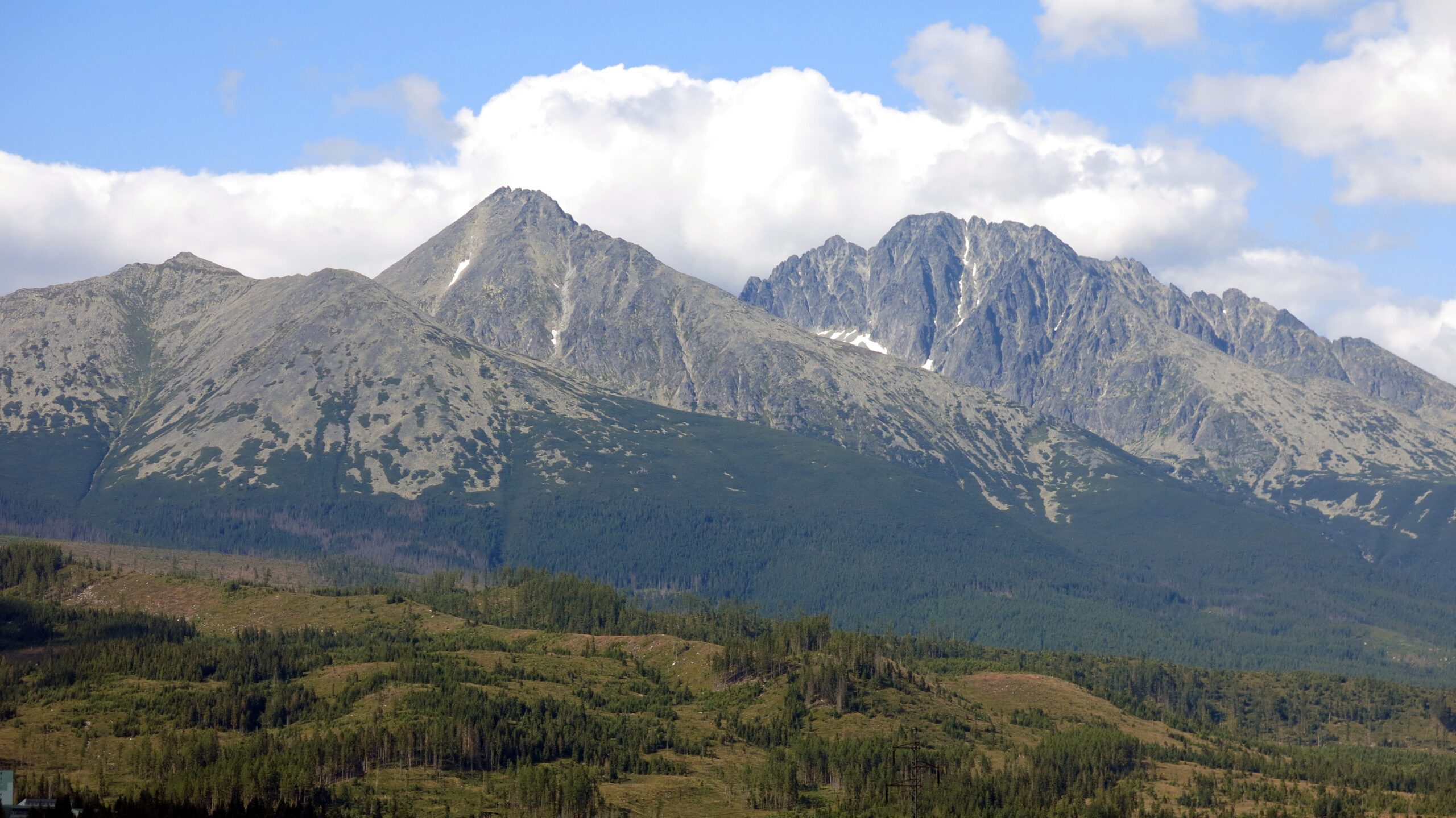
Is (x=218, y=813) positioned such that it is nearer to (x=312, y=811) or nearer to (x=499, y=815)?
(x=312, y=811)

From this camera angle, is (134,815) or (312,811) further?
(312,811)

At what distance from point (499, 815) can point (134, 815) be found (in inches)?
1834

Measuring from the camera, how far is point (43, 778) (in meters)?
194

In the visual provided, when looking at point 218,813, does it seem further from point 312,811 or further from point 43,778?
point 43,778

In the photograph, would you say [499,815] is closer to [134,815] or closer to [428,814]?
[428,814]

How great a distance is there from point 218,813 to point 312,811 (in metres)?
12.1

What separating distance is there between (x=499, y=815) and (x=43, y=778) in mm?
57573

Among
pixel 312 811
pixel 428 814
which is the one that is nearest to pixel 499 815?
pixel 428 814

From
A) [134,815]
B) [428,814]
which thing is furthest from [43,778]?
[428,814]

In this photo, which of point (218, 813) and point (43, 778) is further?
point (43, 778)

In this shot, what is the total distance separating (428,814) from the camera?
650 ft

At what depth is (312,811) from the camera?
188750 millimetres

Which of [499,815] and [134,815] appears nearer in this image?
[134,815]

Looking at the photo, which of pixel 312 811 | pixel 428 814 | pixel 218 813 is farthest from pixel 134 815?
pixel 428 814
